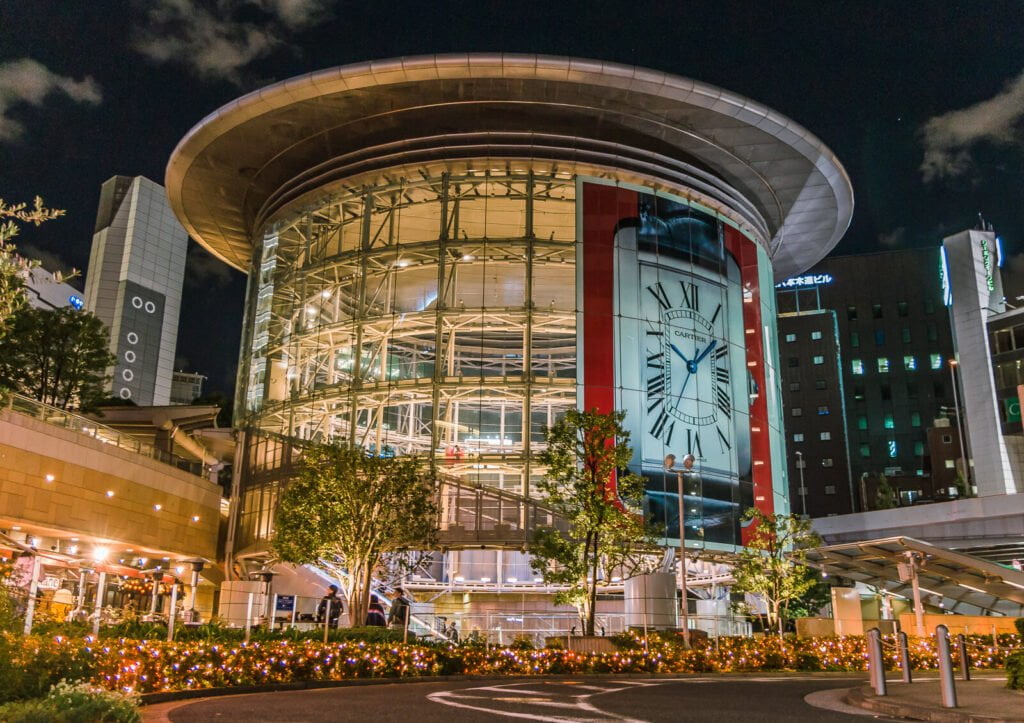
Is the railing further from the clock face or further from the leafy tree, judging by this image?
the leafy tree

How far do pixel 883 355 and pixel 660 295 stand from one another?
287ft

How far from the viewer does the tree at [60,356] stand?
52.9 meters

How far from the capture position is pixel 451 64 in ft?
142

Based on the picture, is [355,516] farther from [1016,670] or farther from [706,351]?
[706,351]

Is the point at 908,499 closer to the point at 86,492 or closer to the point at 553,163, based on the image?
the point at 553,163

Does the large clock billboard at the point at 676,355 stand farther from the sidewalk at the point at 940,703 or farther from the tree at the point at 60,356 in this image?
the tree at the point at 60,356

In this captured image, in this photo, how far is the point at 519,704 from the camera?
1600 cm

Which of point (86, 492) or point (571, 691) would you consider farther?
point (86, 492)

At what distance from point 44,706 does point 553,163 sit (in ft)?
134

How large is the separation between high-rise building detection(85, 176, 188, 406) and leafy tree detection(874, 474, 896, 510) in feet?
349

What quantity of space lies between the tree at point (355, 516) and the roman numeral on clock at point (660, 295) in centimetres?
1785

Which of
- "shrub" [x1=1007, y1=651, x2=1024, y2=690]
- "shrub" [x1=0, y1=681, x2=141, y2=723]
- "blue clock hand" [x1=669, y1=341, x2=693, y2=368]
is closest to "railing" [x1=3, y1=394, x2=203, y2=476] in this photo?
"blue clock hand" [x1=669, y1=341, x2=693, y2=368]

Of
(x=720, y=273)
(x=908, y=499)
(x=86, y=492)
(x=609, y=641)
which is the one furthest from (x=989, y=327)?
(x=86, y=492)

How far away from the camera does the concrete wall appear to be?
3475 cm
